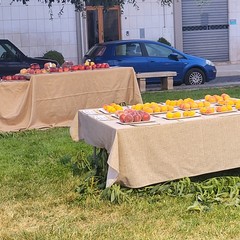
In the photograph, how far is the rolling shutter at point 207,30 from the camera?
24.2m

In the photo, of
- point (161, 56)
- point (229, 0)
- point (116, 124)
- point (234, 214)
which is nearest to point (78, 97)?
point (116, 124)

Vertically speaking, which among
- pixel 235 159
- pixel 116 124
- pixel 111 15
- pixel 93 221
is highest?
pixel 111 15

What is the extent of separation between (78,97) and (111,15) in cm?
1358

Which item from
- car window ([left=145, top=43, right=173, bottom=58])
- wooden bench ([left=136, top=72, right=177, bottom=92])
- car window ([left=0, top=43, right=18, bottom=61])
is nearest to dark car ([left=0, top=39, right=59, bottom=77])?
car window ([left=0, top=43, right=18, bottom=61])

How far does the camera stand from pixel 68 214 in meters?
5.10

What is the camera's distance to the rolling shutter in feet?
79.4

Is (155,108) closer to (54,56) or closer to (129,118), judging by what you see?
(129,118)

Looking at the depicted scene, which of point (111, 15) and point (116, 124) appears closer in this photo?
point (116, 124)

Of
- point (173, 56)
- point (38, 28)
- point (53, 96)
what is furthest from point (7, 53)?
point (38, 28)

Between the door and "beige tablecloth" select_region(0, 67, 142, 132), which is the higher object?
the door

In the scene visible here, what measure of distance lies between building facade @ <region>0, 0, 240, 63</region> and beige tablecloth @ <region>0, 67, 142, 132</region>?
11.8m

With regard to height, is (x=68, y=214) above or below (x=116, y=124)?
below

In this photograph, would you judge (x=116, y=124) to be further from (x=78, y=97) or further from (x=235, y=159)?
(x=78, y=97)

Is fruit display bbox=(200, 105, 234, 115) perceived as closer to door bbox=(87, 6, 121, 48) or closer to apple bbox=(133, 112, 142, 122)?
apple bbox=(133, 112, 142, 122)
